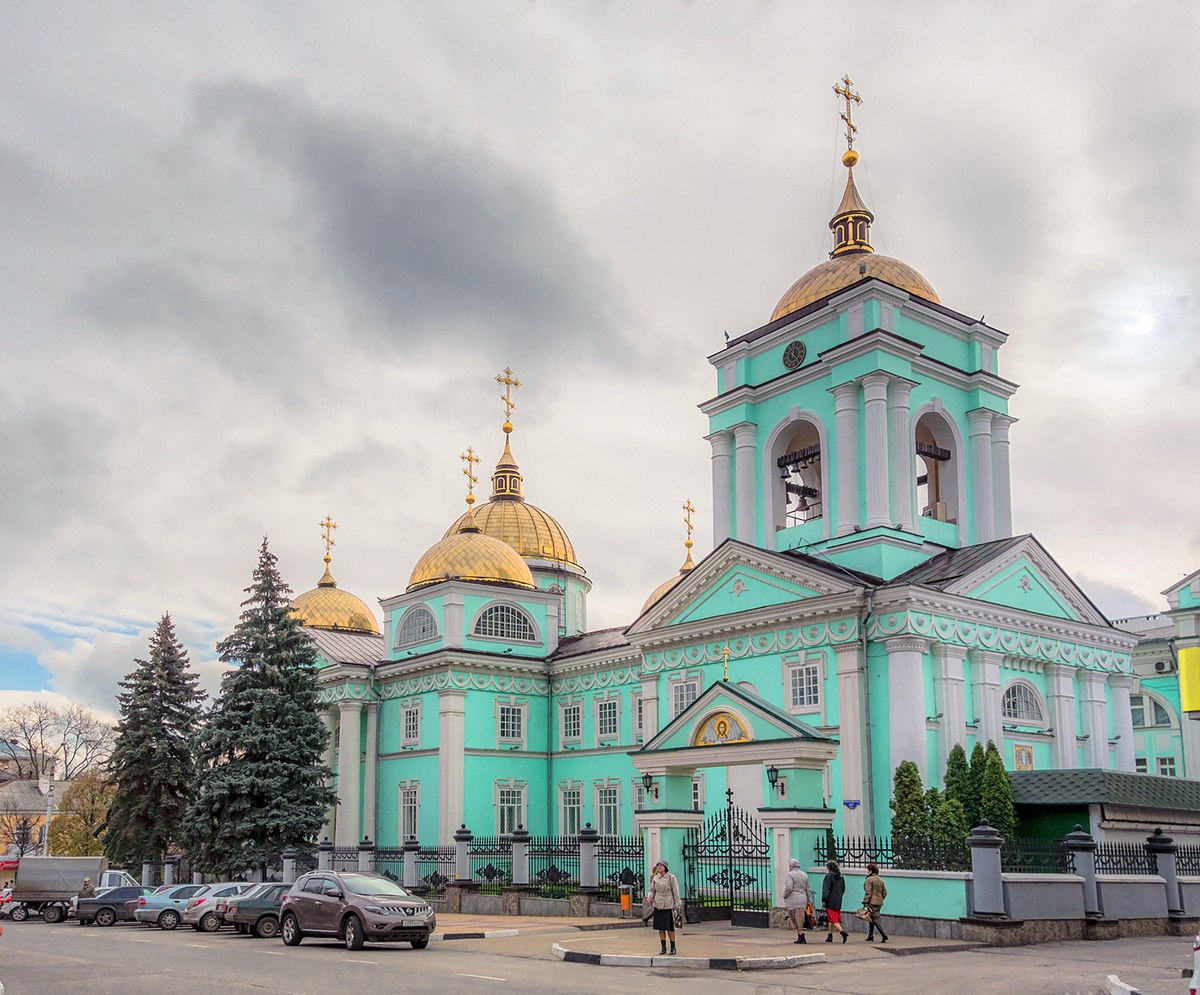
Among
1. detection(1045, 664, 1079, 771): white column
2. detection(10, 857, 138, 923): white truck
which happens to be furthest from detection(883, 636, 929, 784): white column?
detection(10, 857, 138, 923): white truck

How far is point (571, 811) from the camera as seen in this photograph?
4369 cm

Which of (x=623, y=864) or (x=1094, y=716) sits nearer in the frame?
(x=623, y=864)

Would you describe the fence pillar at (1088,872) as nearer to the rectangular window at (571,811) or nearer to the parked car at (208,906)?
the parked car at (208,906)

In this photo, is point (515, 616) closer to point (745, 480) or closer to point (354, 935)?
point (745, 480)

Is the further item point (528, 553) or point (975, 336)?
point (528, 553)

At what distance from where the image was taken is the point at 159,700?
44312mm

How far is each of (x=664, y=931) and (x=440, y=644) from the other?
1026 inches

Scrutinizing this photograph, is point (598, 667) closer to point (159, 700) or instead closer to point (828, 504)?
point (828, 504)

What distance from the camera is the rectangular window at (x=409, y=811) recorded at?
43.6m

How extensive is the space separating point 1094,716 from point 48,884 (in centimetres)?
2850

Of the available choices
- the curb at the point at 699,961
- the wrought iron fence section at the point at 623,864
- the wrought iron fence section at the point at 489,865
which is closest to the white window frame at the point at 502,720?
the wrought iron fence section at the point at 489,865

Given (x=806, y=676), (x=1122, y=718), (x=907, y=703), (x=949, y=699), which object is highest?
(x=806, y=676)

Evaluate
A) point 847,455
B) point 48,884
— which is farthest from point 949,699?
point 48,884

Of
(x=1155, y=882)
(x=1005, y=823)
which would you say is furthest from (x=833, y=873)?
(x=1005, y=823)
